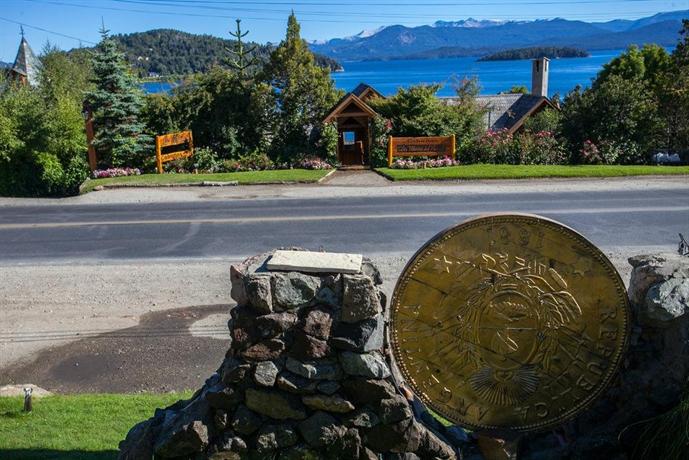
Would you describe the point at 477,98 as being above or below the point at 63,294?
above

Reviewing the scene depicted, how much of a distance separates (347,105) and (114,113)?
9.19 metres

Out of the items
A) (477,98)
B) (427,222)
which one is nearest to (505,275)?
(427,222)

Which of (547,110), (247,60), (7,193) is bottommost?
(7,193)

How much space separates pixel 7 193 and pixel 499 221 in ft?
78.5

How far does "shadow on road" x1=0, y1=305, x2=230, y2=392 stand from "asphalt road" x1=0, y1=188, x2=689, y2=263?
4.37 metres

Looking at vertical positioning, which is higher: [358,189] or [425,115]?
[425,115]

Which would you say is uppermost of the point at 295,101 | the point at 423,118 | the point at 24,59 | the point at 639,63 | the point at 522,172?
the point at 24,59

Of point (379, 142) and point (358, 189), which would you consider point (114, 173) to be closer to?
point (358, 189)

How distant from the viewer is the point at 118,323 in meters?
10.8

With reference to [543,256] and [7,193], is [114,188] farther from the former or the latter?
[543,256]

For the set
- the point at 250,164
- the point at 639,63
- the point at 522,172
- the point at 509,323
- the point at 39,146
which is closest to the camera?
the point at 509,323

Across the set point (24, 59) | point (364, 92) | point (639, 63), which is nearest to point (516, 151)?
point (364, 92)

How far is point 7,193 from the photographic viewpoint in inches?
973

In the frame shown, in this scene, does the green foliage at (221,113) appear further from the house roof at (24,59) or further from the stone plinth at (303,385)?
the house roof at (24,59)
